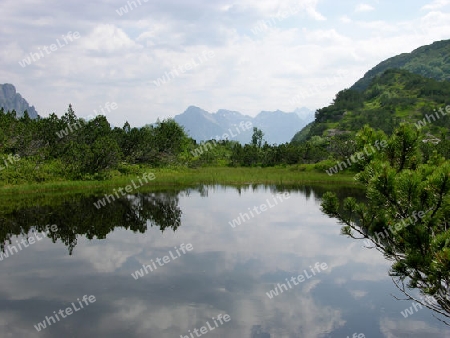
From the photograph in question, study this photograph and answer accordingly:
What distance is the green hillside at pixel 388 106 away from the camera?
375 ft

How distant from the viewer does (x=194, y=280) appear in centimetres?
1738

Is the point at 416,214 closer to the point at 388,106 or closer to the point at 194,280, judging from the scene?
the point at 194,280

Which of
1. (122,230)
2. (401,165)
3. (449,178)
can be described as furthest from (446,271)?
(122,230)

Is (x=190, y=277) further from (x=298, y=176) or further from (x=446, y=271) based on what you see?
(x=298, y=176)

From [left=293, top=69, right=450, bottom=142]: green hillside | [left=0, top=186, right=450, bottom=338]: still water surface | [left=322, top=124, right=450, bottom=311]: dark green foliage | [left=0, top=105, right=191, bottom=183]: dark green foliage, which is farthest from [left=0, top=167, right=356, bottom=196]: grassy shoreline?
[left=293, top=69, right=450, bottom=142]: green hillside

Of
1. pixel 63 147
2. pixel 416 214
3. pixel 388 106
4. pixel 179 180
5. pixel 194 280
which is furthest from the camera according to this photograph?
pixel 388 106

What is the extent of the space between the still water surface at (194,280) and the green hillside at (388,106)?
87610mm

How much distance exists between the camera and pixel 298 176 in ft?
187


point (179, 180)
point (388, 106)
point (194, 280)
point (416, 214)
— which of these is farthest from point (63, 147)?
point (388, 106)

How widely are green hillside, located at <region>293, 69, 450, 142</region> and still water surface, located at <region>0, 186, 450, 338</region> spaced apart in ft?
287

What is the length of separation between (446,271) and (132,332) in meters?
9.84

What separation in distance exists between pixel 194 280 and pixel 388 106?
128 meters

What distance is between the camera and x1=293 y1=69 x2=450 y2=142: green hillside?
114338mm

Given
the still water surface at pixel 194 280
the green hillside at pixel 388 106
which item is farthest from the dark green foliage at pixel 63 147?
the green hillside at pixel 388 106
